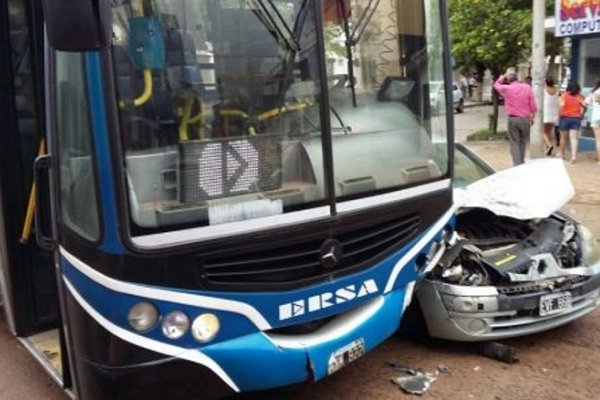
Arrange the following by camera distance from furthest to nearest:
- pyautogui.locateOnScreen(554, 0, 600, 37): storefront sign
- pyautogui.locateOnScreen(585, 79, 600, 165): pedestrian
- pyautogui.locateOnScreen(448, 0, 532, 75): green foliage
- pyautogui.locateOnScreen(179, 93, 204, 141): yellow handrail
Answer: pyautogui.locateOnScreen(448, 0, 532, 75): green foliage
pyautogui.locateOnScreen(554, 0, 600, 37): storefront sign
pyautogui.locateOnScreen(585, 79, 600, 165): pedestrian
pyautogui.locateOnScreen(179, 93, 204, 141): yellow handrail

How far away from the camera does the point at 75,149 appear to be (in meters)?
3.02

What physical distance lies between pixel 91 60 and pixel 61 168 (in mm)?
587

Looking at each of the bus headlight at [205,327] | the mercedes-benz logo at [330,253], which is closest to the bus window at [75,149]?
the bus headlight at [205,327]

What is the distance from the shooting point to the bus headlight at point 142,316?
9.58 feet

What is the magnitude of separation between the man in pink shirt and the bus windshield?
846 centimetres

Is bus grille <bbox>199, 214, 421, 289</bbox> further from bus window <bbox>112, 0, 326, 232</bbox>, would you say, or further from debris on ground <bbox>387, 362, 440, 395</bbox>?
debris on ground <bbox>387, 362, 440, 395</bbox>

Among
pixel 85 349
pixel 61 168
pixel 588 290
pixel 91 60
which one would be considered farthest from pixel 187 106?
pixel 588 290

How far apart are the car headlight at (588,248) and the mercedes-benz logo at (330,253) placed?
235 centimetres

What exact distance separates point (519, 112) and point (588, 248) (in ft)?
24.4

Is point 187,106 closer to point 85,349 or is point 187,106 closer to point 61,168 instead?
point 61,168

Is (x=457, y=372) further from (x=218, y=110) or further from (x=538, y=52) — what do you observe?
(x=538, y=52)

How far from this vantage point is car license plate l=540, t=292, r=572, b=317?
4547 millimetres

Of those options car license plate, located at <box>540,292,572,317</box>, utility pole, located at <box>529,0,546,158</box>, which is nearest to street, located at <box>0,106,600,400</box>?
car license plate, located at <box>540,292,572,317</box>

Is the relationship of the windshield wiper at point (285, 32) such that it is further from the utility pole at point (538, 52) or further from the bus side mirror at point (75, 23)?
the utility pole at point (538, 52)
